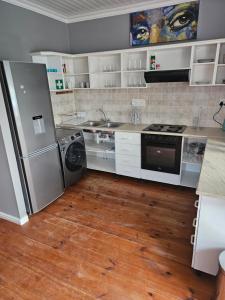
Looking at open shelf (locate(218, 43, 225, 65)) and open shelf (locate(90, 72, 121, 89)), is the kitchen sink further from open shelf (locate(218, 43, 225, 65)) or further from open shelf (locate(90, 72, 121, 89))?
open shelf (locate(218, 43, 225, 65))

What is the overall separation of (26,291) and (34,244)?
0.54m

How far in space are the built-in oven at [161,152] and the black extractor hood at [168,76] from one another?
0.80 meters

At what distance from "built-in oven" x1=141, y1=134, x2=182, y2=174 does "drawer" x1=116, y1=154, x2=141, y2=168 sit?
0.09 meters

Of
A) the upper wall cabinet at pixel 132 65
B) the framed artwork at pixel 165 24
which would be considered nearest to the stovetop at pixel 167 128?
the upper wall cabinet at pixel 132 65

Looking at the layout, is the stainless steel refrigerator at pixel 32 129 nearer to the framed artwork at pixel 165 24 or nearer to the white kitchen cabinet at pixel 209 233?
the framed artwork at pixel 165 24

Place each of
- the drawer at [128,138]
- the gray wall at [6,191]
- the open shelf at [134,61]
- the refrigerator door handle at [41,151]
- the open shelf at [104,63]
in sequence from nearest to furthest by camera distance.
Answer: the gray wall at [6,191], the refrigerator door handle at [41,151], the drawer at [128,138], the open shelf at [134,61], the open shelf at [104,63]

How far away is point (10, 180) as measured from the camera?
94.2 inches

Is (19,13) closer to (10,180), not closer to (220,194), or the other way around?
(10,180)

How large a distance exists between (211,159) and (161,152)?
3.73ft

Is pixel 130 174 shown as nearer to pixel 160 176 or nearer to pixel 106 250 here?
pixel 160 176

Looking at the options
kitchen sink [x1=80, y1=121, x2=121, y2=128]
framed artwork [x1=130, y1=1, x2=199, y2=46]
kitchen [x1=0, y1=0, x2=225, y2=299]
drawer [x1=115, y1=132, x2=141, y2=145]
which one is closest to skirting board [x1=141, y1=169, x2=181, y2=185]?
kitchen [x1=0, y1=0, x2=225, y2=299]

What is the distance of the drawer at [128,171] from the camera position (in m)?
3.34

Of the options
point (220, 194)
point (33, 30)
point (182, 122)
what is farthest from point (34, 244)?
point (33, 30)

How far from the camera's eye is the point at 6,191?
8.14 ft
